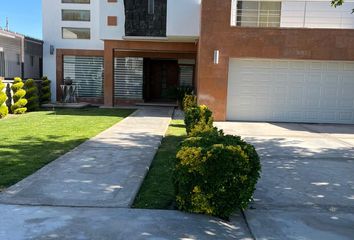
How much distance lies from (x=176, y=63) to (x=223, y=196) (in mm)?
21613

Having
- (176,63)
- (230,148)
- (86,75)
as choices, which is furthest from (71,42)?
(230,148)

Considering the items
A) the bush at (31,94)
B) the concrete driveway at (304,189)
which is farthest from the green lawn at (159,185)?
the bush at (31,94)

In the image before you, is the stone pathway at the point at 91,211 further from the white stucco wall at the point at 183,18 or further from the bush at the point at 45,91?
the bush at the point at 45,91

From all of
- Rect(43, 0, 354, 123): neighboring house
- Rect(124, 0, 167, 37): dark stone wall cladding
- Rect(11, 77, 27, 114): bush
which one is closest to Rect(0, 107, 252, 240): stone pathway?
Rect(43, 0, 354, 123): neighboring house

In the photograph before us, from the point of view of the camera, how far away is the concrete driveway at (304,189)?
4.52 m

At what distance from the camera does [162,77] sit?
85.7 feet

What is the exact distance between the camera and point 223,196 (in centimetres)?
468

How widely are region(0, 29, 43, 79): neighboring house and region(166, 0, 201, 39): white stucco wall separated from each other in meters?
10.3

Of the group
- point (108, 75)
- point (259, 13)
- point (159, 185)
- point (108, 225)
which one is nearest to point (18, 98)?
point (108, 75)

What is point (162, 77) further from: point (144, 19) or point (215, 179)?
point (215, 179)

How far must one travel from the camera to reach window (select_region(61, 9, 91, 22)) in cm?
2269

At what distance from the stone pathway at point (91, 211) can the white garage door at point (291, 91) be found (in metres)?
8.79

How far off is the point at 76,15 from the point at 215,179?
20.5m

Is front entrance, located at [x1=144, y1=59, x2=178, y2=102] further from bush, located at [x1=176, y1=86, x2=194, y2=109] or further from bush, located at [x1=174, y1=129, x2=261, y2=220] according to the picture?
bush, located at [x1=174, y1=129, x2=261, y2=220]
